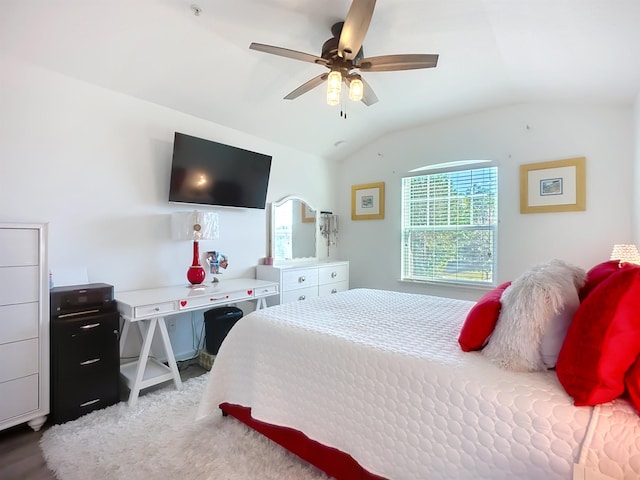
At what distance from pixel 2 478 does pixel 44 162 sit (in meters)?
1.92

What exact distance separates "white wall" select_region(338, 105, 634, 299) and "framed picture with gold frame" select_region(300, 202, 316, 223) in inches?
28.8

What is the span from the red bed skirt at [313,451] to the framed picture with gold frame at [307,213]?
2777 mm

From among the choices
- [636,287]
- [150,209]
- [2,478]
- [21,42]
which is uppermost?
[21,42]

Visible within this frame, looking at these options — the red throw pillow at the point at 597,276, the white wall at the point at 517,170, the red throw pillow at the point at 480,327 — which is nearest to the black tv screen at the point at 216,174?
the white wall at the point at 517,170

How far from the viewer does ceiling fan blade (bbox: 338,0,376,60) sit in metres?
1.59

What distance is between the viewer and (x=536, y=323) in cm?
120

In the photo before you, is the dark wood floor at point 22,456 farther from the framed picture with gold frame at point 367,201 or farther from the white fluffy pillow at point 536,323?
the framed picture with gold frame at point 367,201

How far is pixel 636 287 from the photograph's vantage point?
3.27 ft

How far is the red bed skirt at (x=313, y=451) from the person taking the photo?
1.47 metres

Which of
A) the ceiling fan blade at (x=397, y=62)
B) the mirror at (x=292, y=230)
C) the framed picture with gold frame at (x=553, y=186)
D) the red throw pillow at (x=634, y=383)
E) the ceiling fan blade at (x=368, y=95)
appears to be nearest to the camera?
the red throw pillow at (x=634, y=383)

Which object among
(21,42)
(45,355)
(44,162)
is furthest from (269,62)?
(45,355)

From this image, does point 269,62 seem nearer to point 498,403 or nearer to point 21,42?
point 21,42

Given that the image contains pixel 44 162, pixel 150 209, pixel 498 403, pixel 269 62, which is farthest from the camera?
pixel 150 209

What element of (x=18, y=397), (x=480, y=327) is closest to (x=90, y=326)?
(x=18, y=397)
